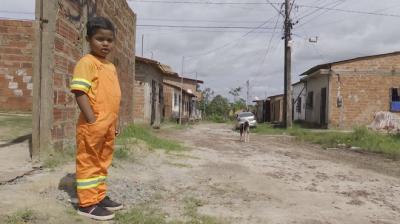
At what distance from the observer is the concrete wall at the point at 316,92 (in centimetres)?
2577

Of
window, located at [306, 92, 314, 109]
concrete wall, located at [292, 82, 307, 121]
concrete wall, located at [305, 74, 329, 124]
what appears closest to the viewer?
concrete wall, located at [305, 74, 329, 124]

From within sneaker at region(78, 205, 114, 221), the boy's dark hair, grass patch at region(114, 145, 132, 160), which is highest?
the boy's dark hair

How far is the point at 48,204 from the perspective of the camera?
415 cm

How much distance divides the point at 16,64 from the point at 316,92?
61.8 ft

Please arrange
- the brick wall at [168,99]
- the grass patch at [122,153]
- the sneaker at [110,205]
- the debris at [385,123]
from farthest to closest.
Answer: the brick wall at [168,99] → the debris at [385,123] → the grass patch at [122,153] → the sneaker at [110,205]

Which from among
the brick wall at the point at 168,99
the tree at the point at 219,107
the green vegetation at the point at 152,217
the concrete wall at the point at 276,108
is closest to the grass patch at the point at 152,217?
the green vegetation at the point at 152,217

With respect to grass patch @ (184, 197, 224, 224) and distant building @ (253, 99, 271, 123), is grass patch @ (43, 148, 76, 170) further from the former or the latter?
distant building @ (253, 99, 271, 123)

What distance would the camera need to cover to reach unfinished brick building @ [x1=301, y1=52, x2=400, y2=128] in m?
24.4

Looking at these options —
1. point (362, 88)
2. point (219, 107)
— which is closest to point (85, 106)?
point (362, 88)

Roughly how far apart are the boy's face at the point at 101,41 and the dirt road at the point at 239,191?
1.40 metres

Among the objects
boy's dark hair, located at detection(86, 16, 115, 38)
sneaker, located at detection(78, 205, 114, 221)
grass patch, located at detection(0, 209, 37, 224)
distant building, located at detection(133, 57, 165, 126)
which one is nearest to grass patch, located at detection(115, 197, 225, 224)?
sneaker, located at detection(78, 205, 114, 221)

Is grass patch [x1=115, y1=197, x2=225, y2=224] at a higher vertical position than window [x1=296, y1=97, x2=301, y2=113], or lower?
lower

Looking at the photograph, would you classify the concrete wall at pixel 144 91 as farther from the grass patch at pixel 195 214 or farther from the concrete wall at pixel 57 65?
the grass patch at pixel 195 214

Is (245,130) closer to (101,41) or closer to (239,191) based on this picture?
(239,191)
